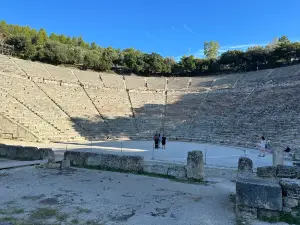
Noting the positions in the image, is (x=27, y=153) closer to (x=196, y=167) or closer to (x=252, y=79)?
(x=196, y=167)

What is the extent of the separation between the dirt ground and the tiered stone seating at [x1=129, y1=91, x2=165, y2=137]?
704 inches

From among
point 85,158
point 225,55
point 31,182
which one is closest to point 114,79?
point 225,55

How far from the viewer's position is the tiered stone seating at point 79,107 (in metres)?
24.8

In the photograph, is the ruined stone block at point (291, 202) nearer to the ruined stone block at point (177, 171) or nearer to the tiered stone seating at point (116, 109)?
the ruined stone block at point (177, 171)

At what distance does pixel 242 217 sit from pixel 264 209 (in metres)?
0.49

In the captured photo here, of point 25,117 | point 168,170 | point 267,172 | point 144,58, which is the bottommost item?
point 168,170

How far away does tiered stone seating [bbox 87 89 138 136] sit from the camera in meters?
25.9

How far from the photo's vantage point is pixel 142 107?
3155 cm

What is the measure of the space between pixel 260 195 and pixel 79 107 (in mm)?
25349

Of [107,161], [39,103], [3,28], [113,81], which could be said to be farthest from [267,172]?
[3,28]

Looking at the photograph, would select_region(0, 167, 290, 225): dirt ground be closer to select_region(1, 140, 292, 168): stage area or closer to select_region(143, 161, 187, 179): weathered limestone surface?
select_region(143, 161, 187, 179): weathered limestone surface

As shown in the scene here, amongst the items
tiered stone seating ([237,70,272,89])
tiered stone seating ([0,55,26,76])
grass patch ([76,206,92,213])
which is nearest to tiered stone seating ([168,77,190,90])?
tiered stone seating ([237,70,272,89])

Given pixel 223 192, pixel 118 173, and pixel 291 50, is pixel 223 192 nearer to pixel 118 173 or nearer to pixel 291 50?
pixel 118 173

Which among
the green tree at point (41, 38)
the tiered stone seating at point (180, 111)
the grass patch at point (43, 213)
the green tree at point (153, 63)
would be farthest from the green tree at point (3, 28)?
the grass patch at point (43, 213)
